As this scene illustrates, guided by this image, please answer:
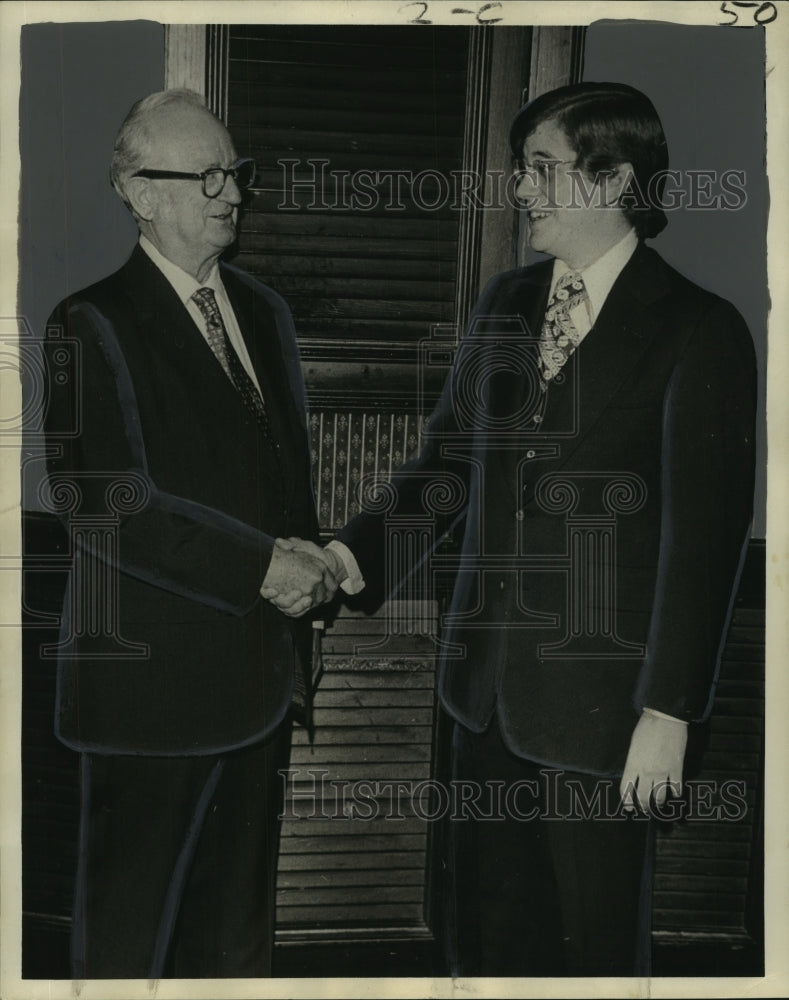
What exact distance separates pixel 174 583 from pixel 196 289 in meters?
0.62

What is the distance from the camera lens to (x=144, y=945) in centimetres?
255

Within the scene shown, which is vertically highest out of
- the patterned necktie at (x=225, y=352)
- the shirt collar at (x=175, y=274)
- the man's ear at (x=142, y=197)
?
the man's ear at (x=142, y=197)

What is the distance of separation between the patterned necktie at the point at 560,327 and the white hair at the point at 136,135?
844mm

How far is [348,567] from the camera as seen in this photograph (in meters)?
2.62

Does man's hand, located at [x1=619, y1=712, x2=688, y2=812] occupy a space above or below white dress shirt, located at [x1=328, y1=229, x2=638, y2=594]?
below

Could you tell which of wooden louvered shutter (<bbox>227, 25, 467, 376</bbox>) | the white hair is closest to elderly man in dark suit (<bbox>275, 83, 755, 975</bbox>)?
wooden louvered shutter (<bbox>227, 25, 467, 376</bbox>)

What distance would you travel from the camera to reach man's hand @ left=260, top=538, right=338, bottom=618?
2.55m

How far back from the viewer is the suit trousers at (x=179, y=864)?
252 cm

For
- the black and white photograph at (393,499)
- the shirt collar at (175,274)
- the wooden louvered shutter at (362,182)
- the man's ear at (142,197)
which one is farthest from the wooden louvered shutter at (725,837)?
the man's ear at (142,197)

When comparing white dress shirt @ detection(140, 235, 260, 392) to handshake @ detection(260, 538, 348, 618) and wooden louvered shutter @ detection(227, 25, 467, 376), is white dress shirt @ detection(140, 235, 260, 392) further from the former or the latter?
handshake @ detection(260, 538, 348, 618)

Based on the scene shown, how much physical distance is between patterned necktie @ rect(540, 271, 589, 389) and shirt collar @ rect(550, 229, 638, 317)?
0.02 metres

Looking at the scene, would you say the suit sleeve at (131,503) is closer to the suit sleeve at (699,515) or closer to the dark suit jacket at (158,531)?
the dark suit jacket at (158,531)

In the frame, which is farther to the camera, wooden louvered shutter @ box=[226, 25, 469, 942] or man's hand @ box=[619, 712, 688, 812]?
wooden louvered shutter @ box=[226, 25, 469, 942]

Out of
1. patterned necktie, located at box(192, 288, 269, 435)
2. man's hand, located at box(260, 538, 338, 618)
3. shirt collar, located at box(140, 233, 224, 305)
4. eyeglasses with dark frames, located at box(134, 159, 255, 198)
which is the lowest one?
man's hand, located at box(260, 538, 338, 618)
